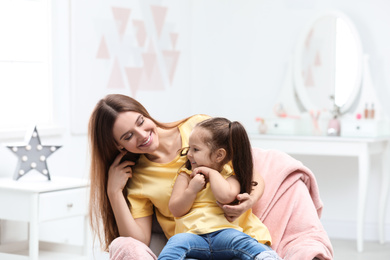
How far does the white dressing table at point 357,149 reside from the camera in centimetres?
428

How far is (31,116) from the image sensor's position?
3863 mm

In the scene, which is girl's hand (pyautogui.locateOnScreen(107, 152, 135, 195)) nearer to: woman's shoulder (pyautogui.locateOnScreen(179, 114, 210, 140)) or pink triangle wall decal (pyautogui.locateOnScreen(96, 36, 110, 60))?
woman's shoulder (pyautogui.locateOnScreen(179, 114, 210, 140))

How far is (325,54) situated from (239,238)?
2816mm

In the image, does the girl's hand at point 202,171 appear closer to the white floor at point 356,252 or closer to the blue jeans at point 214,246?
the blue jeans at point 214,246

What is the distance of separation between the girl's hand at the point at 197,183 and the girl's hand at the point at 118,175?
269mm

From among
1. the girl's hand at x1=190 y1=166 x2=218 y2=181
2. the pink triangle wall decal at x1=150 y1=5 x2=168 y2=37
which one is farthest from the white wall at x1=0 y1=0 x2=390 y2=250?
the girl's hand at x1=190 y1=166 x2=218 y2=181

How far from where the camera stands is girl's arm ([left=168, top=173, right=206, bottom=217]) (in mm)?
2229

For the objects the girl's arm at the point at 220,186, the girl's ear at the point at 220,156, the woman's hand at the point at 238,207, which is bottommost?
the woman's hand at the point at 238,207

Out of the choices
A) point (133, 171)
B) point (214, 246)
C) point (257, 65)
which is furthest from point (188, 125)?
point (257, 65)

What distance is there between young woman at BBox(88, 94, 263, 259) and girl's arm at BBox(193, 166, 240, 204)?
3 centimetres

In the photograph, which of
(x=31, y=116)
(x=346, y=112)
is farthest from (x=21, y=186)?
(x=346, y=112)

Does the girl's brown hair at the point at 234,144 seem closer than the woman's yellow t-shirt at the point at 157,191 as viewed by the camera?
Yes

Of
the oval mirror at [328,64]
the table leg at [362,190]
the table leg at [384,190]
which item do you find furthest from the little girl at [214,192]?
the oval mirror at [328,64]

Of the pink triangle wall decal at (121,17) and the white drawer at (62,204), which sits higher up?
the pink triangle wall decal at (121,17)
